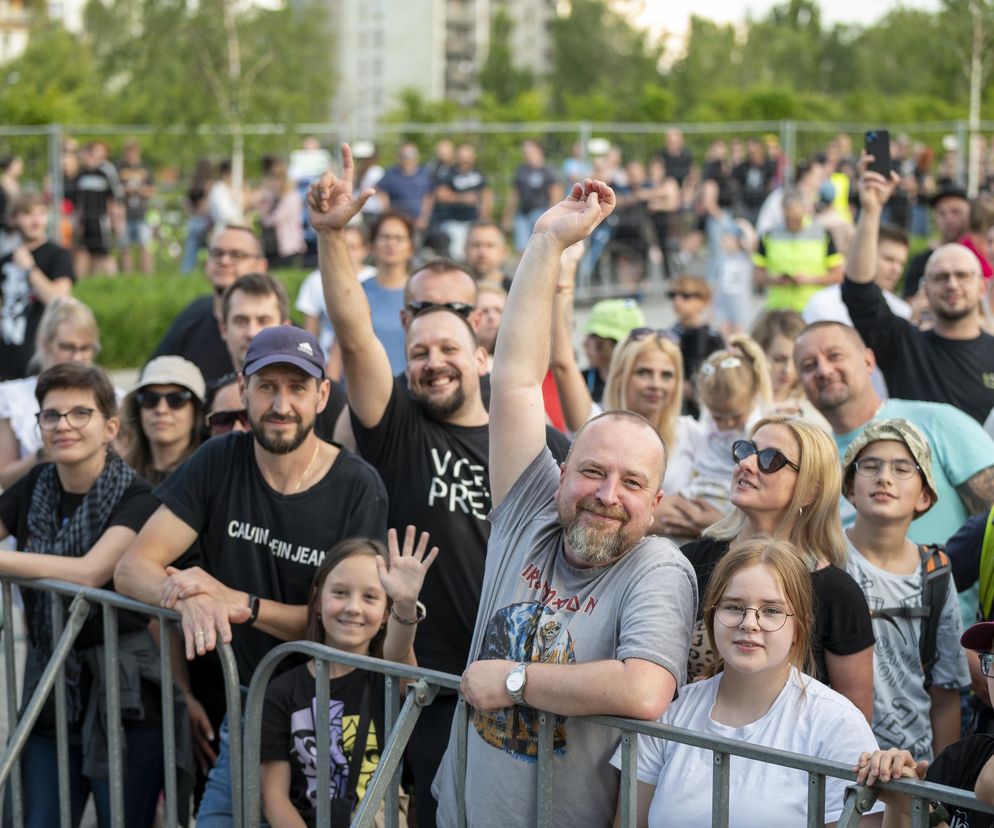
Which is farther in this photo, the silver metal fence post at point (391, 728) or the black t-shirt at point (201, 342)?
the black t-shirt at point (201, 342)

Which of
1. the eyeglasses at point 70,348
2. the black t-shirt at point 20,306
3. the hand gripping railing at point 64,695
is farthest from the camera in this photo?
the black t-shirt at point 20,306

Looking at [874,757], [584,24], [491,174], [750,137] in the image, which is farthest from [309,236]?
[584,24]

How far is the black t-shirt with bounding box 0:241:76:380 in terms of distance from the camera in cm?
876

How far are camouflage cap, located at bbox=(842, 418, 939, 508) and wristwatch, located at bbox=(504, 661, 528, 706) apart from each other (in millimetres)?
1607

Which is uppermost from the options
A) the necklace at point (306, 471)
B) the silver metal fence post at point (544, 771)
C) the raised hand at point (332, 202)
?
the raised hand at point (332, 202)

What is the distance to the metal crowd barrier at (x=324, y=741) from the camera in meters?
2.90

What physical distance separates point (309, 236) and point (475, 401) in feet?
42.7

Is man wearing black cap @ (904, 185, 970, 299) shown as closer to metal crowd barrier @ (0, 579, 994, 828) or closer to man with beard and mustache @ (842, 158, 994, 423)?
man with beard and mustache @ (842, 158, 994, 423)

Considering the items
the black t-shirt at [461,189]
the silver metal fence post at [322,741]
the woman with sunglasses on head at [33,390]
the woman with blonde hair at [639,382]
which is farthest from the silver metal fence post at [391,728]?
the black t-shirt at [461,189]

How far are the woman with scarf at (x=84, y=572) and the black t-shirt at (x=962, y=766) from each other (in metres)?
2.53

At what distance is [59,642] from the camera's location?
439 centimetres

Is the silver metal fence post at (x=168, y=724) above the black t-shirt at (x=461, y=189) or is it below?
below

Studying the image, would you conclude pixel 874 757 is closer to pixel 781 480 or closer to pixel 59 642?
pixel 781 480

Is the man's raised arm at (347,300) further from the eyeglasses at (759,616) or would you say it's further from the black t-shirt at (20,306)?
the black t-shirt at (20,306)
